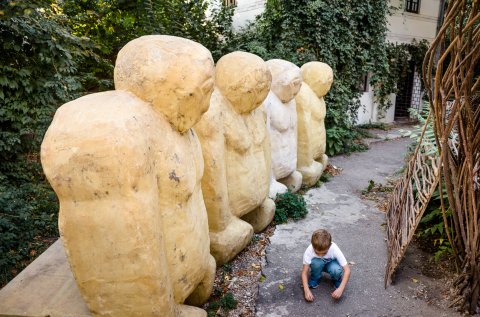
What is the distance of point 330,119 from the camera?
8.59 meters

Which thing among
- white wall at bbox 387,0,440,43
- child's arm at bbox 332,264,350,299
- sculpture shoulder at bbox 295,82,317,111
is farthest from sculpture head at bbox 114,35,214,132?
white wall at bbox 387,0,440,43

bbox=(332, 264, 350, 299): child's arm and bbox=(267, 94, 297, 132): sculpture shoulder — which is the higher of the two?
bbox=(267, 94, 297, 132): sculpture shoulder

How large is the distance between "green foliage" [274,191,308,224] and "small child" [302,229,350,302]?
128 centimetres

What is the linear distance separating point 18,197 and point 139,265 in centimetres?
327

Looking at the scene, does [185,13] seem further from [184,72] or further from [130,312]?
[130,312]

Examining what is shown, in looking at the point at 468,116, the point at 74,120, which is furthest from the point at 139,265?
the point at 468,116

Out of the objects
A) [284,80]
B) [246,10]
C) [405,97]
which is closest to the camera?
[284,80]

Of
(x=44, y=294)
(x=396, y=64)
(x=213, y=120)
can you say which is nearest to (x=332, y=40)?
(x=396, y=64)

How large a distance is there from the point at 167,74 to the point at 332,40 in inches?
287

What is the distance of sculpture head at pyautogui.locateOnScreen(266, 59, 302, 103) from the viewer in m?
4.76

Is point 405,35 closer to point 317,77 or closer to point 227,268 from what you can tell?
point 317,77

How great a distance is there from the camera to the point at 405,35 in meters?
12.6

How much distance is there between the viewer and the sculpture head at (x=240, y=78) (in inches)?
137

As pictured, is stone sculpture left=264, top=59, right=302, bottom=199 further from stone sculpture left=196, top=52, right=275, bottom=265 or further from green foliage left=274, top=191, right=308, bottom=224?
stone sculpture left=196, top=52, right=275, bottom=265
